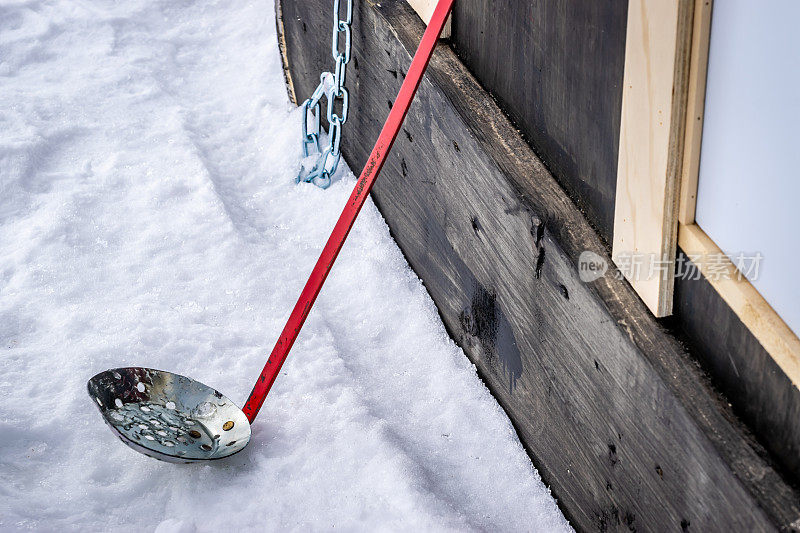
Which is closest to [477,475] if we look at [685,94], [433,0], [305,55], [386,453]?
[386,453]

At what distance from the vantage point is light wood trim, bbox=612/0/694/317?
121cm

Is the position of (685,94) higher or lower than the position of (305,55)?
higher

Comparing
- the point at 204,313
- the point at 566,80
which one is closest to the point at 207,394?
the point at 204,313

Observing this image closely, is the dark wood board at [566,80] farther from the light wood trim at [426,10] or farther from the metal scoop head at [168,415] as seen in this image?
the metal scoop head at [168,415]

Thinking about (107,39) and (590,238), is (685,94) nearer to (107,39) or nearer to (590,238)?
(590,238)

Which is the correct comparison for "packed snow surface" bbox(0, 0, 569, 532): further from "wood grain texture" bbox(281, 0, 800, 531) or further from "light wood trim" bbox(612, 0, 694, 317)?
"light wood trim" bbox(612, 0, 694, 317)

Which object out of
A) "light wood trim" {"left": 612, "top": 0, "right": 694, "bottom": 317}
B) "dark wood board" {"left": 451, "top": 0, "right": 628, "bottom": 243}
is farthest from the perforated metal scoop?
"light wood trim" {"left": 612, "top": 0, "right": 694, "bottom": 317}

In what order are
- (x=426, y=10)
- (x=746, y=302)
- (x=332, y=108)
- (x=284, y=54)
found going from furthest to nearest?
(x=284, y=54), (x=332, y=108), (x=426, y=10), (x=746, y=302)

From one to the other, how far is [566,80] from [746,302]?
0.60 m

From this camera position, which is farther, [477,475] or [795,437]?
[477,475]

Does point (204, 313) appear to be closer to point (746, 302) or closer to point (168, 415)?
point (168, 415)

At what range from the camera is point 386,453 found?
1820mm

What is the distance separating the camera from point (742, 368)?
1.25 m

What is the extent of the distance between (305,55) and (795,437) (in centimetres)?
223
